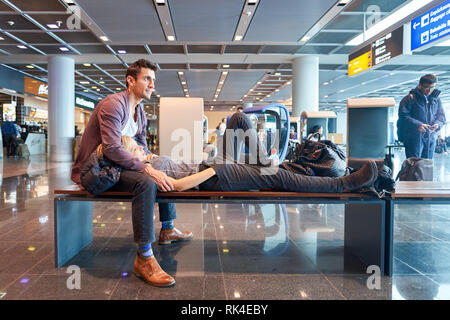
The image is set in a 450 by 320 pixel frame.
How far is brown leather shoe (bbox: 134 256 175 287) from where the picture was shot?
77.3 inches

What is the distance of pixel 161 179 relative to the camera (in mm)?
2186

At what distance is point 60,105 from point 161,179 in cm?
1140

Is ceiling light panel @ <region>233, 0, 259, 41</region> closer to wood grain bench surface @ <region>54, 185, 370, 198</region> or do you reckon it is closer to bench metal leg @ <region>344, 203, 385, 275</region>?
bench metal leg @ <region>344, 203, 385, 275</region>

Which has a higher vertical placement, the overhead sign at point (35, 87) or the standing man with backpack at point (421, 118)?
the overhead sign at point (35, 87)

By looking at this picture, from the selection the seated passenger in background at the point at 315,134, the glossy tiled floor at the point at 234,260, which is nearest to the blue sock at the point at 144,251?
the glossy tiled floor at the point at 234,260

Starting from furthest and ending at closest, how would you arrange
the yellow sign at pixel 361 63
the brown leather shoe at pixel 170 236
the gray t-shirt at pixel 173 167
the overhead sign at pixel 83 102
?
the overhead sign at pixel 83 102 < the yellow sign at pixel 361 63 < the brown leather shoe at pixel 170 236 < the gray t-shirt at pixel 173 167

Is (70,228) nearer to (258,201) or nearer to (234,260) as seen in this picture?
(234,260)

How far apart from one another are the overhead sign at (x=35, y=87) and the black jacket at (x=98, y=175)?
15.4 metres

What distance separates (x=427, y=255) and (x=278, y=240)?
46.5 inches

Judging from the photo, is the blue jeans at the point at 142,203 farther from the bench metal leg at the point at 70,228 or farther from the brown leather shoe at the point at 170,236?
the brown leather shoe at the point at 170,236

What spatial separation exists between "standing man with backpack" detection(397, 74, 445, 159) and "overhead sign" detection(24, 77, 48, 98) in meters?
15.8

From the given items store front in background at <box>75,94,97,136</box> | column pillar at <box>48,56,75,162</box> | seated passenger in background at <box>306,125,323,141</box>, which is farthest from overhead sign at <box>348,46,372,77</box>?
store front in background at <box>75,94,97,136</box>

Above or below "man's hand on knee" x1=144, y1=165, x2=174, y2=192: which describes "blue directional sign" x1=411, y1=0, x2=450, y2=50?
above

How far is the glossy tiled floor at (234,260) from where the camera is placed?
6.22ft
